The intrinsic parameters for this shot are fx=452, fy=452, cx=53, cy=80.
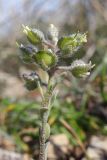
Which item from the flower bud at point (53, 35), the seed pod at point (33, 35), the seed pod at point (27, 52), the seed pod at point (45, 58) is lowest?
the seed pod at point (45, 58)

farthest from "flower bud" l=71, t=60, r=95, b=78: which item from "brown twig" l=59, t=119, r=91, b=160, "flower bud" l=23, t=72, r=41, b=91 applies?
"brown twig" l=59, t=119, r=91, b=160

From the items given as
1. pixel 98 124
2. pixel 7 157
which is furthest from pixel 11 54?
pixel 7 157

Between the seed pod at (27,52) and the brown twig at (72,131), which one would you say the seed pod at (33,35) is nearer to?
the seed pod at (27,52)

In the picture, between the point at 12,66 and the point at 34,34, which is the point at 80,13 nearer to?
the point at 12,66

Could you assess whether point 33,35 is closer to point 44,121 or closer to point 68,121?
point 44,121

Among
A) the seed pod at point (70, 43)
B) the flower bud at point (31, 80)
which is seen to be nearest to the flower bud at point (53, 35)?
the seed pod at point (70, 43)

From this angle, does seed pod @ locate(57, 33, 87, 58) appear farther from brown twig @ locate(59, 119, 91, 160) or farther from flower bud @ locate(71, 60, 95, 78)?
brown twig @ locate(59, 119, 91, 160)

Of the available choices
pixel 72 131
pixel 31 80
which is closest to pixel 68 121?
pixel 72 131
